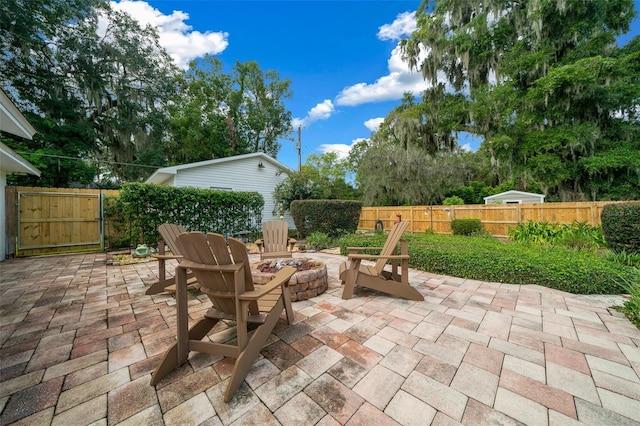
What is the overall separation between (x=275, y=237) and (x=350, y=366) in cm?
344

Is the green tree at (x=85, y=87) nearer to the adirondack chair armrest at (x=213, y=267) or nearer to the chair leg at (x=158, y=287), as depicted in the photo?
the chair leg at (x=158, y=287)

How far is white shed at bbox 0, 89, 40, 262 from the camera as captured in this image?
4.19m

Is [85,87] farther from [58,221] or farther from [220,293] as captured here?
[220,293]

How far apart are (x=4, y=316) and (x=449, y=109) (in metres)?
15.9

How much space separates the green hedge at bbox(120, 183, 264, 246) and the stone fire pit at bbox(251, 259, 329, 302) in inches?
187

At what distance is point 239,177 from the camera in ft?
35.6

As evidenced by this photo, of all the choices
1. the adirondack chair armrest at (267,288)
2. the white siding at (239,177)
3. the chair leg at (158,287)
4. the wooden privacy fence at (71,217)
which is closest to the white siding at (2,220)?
the wooden privacy fence at (71,217)

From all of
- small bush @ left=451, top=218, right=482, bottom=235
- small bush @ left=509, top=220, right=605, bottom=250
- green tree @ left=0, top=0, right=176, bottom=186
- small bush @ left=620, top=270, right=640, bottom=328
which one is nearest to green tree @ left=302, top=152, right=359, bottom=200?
small bush @ left=451, top=218, right=482, bottom=235

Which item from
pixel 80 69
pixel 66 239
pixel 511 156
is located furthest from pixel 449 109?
pixel 80 69

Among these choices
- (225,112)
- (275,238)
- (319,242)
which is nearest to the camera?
(275,238)

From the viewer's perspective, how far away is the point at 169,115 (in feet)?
50.0

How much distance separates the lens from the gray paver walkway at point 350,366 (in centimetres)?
132

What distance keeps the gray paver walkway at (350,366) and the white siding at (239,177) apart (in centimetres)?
715

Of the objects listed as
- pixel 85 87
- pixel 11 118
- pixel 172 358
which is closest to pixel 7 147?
pixel 11 118
